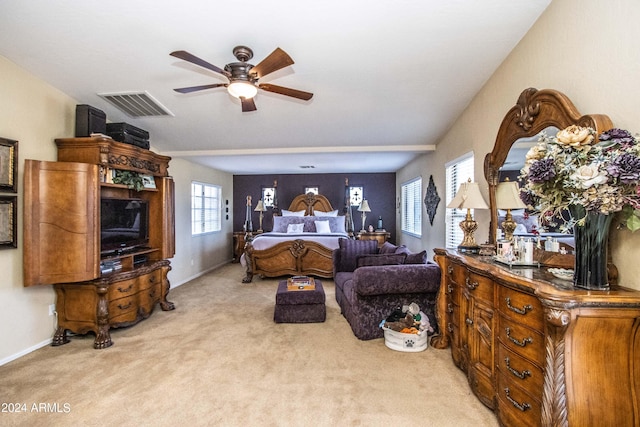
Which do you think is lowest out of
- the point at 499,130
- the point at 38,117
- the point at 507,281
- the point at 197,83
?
the point at 507,281

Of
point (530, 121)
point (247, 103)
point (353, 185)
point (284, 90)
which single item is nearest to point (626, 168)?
point (530, 121)

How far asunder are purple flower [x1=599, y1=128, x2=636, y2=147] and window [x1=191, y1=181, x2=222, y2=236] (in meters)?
6.12

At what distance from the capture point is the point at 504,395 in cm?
180

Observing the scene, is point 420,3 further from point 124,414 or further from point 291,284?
point 124,414

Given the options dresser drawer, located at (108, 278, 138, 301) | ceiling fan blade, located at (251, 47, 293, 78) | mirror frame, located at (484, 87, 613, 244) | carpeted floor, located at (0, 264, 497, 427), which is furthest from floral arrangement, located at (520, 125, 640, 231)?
dresser drawer, located at (108, 278, 138, 301)

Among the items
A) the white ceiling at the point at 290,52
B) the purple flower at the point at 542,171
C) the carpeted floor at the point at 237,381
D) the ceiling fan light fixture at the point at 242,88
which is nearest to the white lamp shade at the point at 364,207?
the white ceiling at the point at 290,52

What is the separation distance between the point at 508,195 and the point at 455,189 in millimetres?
1402

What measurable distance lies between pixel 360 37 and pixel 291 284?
2.82m

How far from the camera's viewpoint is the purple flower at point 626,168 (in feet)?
4.13

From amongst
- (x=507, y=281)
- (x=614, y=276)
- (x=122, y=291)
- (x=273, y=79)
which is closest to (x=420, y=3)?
(x=273, y=79)

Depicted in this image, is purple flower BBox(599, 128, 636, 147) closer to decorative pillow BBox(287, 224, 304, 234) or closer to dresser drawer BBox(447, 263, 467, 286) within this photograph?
dresser drawer BBox(447, 263, 467, 286)

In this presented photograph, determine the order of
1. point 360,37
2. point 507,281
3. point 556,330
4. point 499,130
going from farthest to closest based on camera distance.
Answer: point 499,130
point 360,37
point 507,281
point 556,330

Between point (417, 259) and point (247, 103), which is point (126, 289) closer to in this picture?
point (247, 103)

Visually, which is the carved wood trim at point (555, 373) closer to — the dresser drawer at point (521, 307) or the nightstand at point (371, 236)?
the dresser drawer at point (521, 307)
